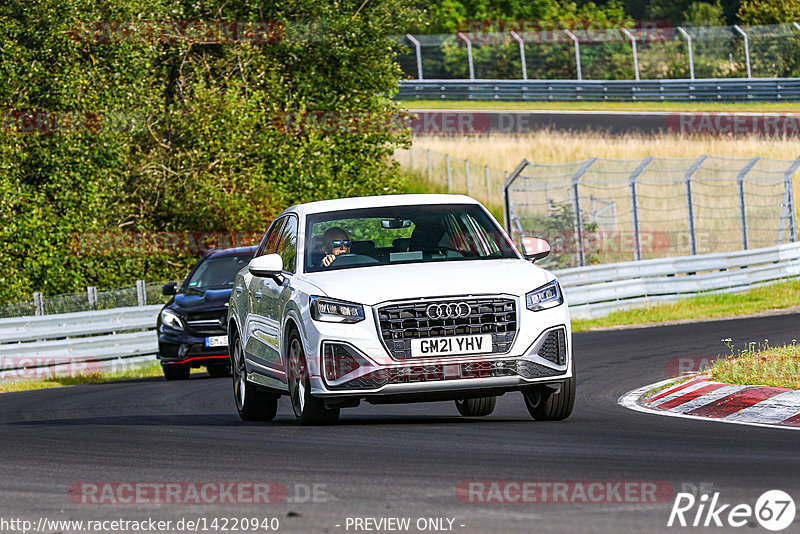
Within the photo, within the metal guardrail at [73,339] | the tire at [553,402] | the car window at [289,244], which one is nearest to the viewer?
the tire at [553,402]

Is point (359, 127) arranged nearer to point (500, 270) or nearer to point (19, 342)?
point (19, 342)

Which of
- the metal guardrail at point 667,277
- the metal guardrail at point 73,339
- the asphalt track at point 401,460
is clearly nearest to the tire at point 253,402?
the asphalt track at point 401,460

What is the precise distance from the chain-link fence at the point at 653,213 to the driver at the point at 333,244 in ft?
44.0

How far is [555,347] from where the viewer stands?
1005 cm

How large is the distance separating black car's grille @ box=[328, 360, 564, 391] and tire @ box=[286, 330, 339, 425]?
0.39 m

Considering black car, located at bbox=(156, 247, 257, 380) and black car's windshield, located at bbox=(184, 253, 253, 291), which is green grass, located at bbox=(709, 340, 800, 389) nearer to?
black car, located at bbox=(156, 247, 257, 380)

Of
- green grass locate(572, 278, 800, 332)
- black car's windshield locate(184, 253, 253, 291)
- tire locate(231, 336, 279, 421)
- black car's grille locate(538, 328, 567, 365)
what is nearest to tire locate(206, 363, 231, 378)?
black car's windshield locate(184, 253, 253, 291)

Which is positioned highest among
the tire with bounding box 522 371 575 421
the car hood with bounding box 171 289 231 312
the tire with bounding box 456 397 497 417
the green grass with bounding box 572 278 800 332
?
the tire with bounding box 522 371 575 421

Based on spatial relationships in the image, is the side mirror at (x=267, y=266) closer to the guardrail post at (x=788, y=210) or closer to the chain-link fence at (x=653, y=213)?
the chain-link fence at (x=653, y=213)

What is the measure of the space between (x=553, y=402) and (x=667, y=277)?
17032 mm

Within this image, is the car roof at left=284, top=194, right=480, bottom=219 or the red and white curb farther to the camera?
the car roof at left=284, top=194, right=480, bottom=219

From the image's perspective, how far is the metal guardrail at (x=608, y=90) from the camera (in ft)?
167

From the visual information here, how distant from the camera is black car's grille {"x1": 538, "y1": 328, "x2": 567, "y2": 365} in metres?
9.99

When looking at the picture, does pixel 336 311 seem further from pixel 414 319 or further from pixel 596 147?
pixel 596 147
